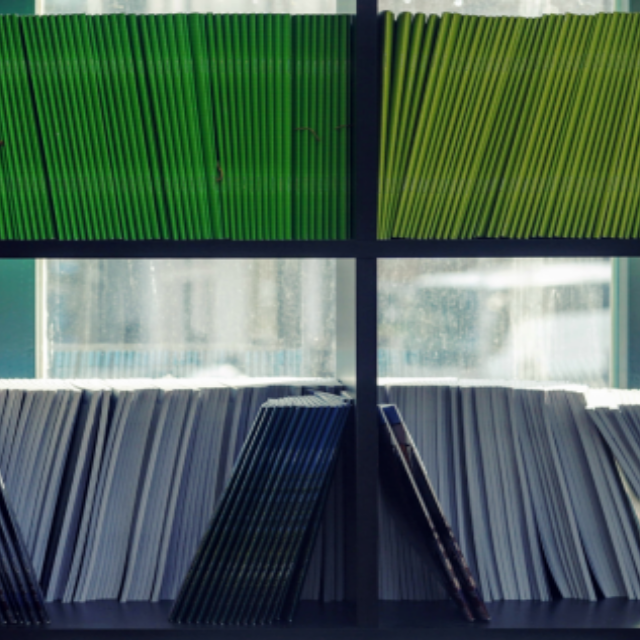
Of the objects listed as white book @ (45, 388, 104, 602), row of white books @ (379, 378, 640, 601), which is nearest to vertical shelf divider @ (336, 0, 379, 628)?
row of white books @ (379, 378, 640, 601)

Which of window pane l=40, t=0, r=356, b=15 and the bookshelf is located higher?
window pane l=40, t=0, r=356, b=15

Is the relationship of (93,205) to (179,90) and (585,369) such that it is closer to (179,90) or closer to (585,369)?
(179,90)

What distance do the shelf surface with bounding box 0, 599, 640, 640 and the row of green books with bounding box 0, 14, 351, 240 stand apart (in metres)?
0.63

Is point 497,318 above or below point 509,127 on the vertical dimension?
below

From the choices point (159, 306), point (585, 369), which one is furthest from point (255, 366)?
point (585, 369)

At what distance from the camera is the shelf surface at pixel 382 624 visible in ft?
3.90

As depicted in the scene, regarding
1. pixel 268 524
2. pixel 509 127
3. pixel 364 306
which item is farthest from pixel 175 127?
pixel 268 524

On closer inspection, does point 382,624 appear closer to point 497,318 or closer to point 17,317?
point 497,318

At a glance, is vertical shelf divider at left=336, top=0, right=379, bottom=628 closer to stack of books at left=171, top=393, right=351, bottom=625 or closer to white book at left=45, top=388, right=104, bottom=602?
stack of books at left=171, top=393, right=351, bottom=625

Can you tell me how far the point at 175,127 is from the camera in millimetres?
1238

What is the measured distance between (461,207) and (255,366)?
71cm

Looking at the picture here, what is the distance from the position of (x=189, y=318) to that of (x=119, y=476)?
0.46 m

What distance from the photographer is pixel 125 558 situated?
1366 mm

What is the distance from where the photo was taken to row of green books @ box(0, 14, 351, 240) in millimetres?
1222
